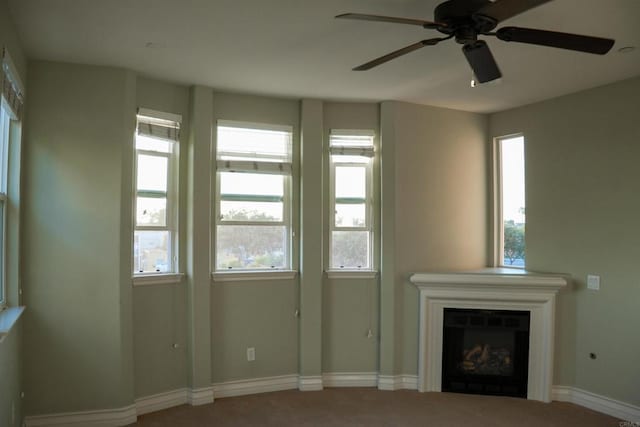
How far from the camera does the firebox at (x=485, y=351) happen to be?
4.79 meters

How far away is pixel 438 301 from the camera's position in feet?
16.2

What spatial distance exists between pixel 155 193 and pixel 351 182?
1.91 metres

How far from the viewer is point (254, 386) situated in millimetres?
4855

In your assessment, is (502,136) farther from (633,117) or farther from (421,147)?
(633,117)

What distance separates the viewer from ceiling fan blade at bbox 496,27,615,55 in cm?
229

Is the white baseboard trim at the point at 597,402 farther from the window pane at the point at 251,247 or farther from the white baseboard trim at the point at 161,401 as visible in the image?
the white baseboard trim at the point at 161,401

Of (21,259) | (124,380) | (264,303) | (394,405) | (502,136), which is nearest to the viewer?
(21,259)

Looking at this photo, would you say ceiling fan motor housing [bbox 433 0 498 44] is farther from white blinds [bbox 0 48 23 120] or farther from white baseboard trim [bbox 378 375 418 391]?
white baseboard trim [bbox 378 375 418 391]

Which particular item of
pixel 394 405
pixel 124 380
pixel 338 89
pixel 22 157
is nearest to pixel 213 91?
pixel 338 89

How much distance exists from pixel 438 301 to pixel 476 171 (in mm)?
1494

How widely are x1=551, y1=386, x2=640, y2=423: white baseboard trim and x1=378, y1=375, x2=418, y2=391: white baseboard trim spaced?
4.12 ft

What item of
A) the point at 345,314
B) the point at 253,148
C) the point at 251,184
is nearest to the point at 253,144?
the point at 253,148

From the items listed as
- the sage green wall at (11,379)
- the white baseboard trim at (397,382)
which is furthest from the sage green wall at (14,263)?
the white baseboard trim at (397,382)

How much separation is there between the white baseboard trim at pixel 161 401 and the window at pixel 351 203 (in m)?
1.83
